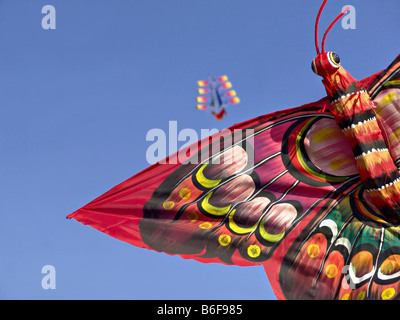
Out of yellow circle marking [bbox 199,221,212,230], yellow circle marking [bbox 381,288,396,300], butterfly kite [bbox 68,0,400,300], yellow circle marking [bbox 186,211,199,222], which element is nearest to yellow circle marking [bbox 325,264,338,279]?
butterfly kite [bbox 68,0,400,300]

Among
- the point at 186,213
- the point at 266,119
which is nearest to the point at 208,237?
the point at 186,213

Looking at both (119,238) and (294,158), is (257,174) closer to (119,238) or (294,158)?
(294,158)

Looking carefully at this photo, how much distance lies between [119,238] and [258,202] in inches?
107

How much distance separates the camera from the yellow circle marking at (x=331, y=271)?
38.4 feet

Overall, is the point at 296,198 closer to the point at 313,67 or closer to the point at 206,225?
the point at 206,225

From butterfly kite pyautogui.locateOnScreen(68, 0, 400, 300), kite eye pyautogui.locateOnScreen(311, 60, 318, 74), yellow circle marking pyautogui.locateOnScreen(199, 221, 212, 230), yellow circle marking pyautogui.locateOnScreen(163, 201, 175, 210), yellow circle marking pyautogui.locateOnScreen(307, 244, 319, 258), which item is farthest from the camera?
yellow circle marking pyautogui.locateOnScreen(163, 201, 175, 210)

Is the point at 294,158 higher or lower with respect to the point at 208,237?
higher

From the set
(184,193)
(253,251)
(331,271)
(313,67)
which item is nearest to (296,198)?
(253,251)

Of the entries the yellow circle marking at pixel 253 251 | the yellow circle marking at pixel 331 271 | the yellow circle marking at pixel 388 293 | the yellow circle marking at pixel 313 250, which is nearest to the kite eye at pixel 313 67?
the yellow circle marking at pixel 313 250

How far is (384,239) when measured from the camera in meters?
11.8

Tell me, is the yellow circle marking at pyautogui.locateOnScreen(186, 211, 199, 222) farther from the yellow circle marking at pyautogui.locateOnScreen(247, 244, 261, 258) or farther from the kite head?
the kite head

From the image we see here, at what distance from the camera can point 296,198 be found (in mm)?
12367

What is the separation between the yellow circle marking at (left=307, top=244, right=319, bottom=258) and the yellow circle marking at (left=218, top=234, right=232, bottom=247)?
1.46m

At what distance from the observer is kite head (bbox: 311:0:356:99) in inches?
458
